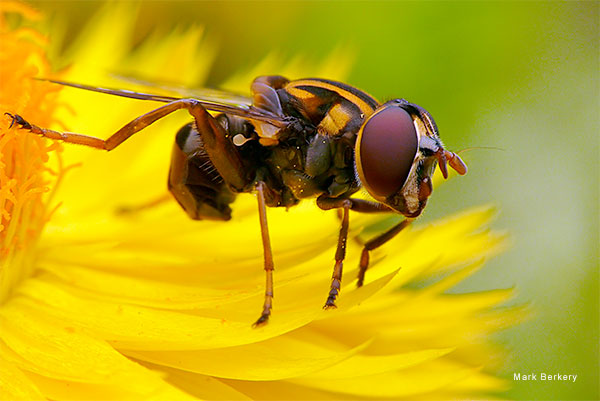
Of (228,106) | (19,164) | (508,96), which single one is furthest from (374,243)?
(508,96)

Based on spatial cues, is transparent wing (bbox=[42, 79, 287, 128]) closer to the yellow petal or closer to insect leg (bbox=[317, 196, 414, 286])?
insect leg (bbox=[317, 196, 414, 286])

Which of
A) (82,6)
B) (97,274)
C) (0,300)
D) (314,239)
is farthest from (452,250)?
(82,6)

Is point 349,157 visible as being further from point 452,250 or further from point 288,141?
point 452,250

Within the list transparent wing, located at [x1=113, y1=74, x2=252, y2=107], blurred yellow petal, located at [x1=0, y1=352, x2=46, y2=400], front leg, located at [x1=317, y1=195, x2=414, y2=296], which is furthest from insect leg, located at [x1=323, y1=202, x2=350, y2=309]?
blurred yellow petal, located at [x1=0, y1=352, x2=46, y2=400]

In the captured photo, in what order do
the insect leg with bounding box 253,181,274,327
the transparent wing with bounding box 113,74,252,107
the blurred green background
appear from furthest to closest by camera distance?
the blurred green background
the transparent wing with bounding box 113,74,252,107
the insect leg with bounding box 253,181,274,327

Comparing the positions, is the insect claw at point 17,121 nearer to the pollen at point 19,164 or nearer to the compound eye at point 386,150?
the pollen at point 19,164

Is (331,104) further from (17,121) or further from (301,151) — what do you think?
(17,121)
